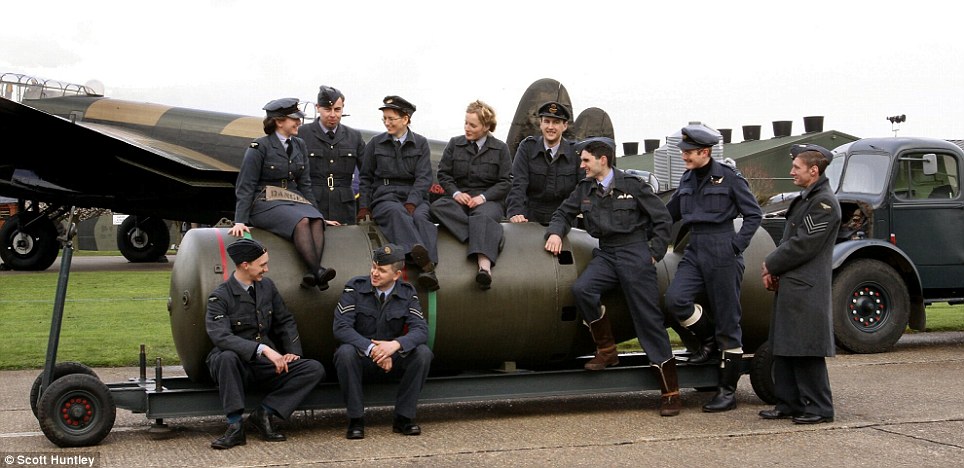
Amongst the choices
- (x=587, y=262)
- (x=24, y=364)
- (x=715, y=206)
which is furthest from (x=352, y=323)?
(x=24, y=364)

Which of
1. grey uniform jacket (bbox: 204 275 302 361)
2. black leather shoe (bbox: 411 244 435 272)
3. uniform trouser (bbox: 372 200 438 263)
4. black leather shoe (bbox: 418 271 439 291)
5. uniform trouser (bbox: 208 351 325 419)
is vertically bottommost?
uniform trouser (bbox: 208 351 325 419)

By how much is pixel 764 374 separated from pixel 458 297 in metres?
2.32

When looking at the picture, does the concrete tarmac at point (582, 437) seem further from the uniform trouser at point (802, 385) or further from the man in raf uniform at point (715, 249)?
the man in raf uniform at point (715, 249)

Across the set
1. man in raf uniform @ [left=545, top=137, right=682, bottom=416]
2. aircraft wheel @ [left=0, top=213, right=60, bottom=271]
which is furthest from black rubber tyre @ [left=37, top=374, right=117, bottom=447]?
aircraft wheel @ [left=0, top=213, right=60, bottom=271]

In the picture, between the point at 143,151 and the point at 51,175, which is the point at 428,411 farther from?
the point at 51,175

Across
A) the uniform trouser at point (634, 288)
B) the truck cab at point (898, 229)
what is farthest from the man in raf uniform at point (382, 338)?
the truck cab at point (898, 229)

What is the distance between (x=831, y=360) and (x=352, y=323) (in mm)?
5307

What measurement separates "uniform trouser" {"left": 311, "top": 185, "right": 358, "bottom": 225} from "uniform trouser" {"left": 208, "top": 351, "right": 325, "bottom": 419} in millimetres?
1669

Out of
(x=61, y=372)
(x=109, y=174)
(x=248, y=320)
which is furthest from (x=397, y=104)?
(x=109, y=174)

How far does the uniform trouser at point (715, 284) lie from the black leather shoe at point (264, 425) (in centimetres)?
273

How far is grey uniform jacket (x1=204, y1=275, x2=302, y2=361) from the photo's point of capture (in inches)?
248

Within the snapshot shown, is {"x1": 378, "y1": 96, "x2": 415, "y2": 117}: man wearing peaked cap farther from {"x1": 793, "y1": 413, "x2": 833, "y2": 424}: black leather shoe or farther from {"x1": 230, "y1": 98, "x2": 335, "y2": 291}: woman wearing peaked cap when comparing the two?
{"x1": 793, "y1": 413, "x2": 833, "y2": 424}: black leather shoe

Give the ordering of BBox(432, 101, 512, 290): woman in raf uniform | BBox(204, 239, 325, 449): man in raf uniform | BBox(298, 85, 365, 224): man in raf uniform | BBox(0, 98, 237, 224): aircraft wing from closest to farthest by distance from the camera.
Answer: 1. BBox(204, 239, 325, 449): man in raf uniform
2. BBox(432, 101, 512, 290): woman in raf uniform
3. BBox(298, 85, 365, 224): man in raf uniform
4. BBox(0, 98, 237, 224): aircraft wing

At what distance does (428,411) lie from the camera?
299 inches
